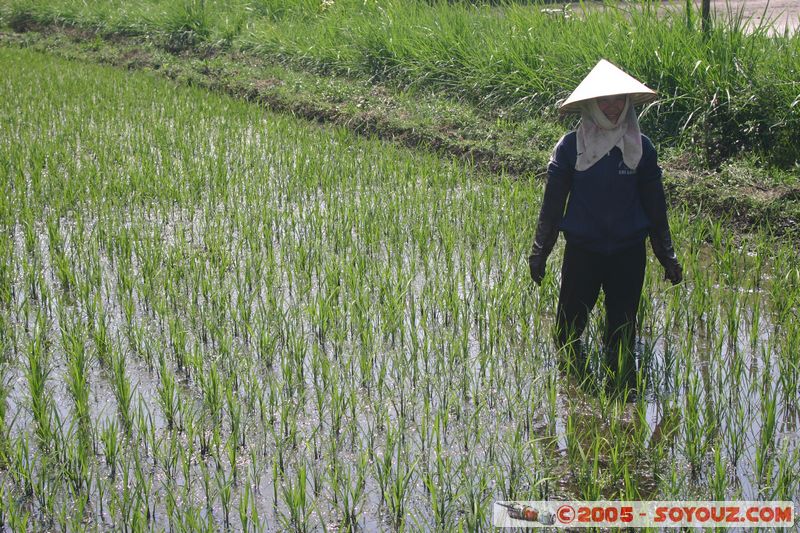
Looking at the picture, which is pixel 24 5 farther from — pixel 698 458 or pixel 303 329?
pixel 698 458

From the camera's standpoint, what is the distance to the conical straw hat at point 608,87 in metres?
3.37

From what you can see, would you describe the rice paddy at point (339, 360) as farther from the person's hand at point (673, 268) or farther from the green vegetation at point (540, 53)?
the green vegetation at point (540, 53)

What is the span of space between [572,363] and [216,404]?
4.23 feet

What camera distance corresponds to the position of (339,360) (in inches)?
153

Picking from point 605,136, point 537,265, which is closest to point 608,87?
point 605,136

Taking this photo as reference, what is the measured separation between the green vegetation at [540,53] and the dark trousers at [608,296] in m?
2.65

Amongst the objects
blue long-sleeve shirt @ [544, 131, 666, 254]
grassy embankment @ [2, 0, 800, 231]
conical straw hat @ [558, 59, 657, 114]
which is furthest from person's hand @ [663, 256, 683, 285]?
grassy embankment @ [2, 0, 800, 231]

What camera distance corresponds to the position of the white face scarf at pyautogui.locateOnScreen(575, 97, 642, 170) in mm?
3475

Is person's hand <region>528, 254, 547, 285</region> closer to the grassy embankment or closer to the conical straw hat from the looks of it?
the conical straw hat

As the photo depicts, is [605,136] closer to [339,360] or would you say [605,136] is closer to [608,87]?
[608,87]

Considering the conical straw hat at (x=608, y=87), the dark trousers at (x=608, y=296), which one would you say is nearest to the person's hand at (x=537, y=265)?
the dark trousers at (x=608, y=296)

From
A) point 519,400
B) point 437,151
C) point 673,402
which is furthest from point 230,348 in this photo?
point 437,151

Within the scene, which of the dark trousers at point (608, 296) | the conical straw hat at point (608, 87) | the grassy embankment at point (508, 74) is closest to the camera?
the conical straw hat at point (608, 87)

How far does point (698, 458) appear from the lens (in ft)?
9.89
